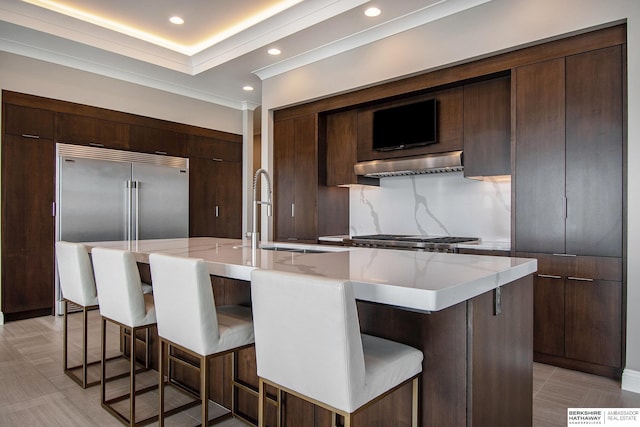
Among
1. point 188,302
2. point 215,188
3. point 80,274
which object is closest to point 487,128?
point 188,302

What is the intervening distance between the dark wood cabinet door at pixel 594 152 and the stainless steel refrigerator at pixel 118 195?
4.59 m

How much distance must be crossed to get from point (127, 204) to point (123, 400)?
3092 mm

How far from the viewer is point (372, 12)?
11.5 feet

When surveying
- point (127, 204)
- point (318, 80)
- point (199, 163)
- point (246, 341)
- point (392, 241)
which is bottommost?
point (246, 341)

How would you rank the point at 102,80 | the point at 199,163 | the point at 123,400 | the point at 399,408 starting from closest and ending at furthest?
the point at 399,408 < the point at 123,400 < the point at 102,80 < the point at 199,163

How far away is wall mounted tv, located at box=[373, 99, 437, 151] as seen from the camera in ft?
12.6

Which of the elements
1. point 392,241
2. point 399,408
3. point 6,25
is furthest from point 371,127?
point 6,25

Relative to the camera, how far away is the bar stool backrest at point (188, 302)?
1632 millimetres

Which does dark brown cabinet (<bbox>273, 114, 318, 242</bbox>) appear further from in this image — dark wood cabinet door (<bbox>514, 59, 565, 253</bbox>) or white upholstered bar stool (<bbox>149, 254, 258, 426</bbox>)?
white upholstered bar stool (<bbox>149, 254, 258, 426</bbox>)

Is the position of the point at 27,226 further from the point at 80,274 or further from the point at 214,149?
the point at 214,149

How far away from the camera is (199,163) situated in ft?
19.5

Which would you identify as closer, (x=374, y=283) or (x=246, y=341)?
(x=374, y=283)

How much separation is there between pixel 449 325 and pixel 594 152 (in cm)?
217

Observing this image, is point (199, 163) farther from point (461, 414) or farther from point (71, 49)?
point (461, 414)
